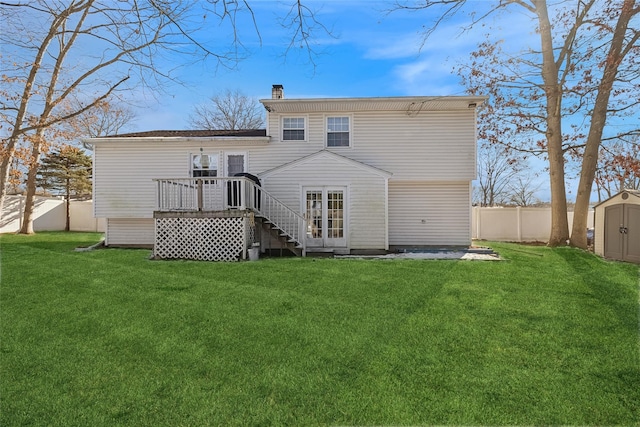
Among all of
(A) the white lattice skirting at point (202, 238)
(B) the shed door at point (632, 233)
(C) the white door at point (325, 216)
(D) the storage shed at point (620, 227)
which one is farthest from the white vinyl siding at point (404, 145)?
(B) the shed door at point (632, 233)

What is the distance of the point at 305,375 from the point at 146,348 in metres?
1.82

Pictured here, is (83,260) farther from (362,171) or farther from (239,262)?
(362,171)

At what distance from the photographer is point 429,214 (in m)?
12.6

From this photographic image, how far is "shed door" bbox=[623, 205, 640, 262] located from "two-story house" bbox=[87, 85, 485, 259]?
4263 mm

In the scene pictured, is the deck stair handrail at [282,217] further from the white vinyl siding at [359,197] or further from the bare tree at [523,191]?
the bare tree at [523,191]

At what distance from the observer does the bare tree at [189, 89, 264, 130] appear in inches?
1150

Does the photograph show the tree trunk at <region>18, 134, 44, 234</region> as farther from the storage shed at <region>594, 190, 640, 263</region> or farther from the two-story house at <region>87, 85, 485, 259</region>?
the storage shed at <region>594, 190, 640, 263</region>

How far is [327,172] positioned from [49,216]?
17.1 meters

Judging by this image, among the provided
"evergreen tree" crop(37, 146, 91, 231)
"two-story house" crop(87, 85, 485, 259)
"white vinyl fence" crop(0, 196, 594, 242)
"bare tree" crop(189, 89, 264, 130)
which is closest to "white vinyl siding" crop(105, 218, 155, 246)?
"two-story house" crop(87, 85, 485, 259)

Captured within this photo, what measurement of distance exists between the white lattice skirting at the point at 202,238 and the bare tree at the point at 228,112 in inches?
808

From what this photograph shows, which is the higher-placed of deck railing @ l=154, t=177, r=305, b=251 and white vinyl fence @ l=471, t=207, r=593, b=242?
deck railing @ l=154, t=177, r=305, b=251

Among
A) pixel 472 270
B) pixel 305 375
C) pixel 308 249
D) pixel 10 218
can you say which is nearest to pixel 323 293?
pixel 305 375

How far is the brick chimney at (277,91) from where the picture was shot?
13.4m

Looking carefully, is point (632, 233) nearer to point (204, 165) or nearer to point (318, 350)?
point (318, 350)
